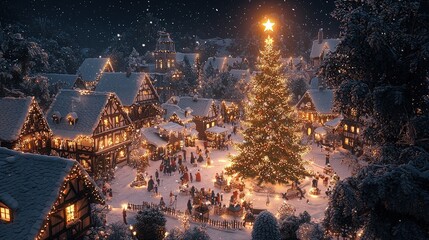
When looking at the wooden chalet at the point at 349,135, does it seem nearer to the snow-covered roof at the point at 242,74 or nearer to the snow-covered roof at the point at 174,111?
the snow-covered roof at the point at 174,111

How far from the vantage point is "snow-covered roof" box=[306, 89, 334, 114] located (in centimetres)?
5297

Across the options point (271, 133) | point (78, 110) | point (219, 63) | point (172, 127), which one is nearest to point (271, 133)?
point (271, 133)

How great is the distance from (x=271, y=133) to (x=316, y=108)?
79.6 ft

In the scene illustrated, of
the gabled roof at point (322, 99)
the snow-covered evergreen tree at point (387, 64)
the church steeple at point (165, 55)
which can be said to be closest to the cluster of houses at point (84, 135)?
the gabled roof at point (322, 99)

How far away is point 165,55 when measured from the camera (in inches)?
3226

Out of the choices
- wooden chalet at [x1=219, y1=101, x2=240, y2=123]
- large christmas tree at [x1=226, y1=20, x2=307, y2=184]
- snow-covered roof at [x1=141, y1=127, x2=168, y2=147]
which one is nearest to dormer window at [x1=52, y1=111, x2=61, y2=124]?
snow-covered roof at [x1=141, y1=127, x2=168, y2=147]

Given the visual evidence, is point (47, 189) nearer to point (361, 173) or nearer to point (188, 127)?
point (361, 173)

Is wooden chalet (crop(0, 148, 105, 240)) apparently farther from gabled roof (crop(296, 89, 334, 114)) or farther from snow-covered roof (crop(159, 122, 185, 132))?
gabled roof (crop(296, 89, 334, 114))

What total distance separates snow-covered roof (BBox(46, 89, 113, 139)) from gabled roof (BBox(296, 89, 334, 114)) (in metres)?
31.6

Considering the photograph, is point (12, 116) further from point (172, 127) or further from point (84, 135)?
point (172, 127)

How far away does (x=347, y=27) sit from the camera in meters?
12.8

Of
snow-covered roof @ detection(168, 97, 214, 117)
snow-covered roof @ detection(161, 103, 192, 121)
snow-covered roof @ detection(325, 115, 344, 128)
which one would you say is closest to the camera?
snow-covered roof @ detection(325, 115, 344, 128)

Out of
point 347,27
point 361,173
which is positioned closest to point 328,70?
point 347,27

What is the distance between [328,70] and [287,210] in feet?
44.0
